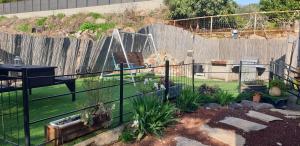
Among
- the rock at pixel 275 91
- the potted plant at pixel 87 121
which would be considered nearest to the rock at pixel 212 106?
the rock at pixel 275 91

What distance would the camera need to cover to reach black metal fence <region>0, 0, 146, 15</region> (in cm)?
2738

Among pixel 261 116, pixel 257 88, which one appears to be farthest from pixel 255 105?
pixel 257 88

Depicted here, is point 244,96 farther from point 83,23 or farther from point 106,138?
point 83,23

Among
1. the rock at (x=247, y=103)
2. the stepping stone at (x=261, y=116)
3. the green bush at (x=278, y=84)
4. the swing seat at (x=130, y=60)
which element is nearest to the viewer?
the stepping stone at (x=261, y=116)

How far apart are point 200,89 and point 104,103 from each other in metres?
3.24

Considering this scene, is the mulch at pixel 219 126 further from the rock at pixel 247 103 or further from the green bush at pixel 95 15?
the green bush at pixel 95 15

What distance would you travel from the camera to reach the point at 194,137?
4402 mm

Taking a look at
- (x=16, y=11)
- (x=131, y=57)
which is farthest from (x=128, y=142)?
(x=16, y=11)

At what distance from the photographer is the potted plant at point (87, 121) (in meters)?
3.72

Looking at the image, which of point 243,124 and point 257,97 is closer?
point 243,124

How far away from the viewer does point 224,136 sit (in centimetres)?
443

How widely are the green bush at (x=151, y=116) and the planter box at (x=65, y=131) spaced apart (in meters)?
0.73

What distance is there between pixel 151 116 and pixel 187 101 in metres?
1.28

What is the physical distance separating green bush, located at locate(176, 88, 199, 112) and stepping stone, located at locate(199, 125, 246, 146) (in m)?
0.75
